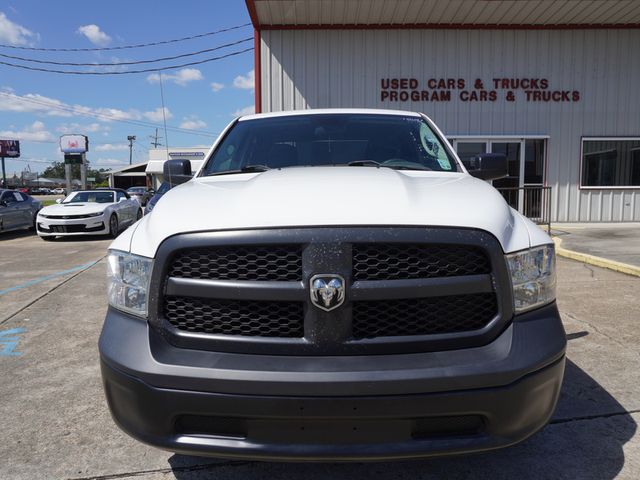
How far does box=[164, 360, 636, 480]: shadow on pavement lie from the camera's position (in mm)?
2252

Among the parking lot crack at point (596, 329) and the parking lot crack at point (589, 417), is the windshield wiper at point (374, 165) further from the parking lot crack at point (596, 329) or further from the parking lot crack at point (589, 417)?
the parking lot crack at point (596, 329)

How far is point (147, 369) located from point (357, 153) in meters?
2.06

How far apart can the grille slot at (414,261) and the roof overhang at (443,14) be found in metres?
10.5

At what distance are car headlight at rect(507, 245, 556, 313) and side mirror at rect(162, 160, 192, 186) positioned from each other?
2454mm

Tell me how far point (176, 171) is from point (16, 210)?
1310 centimetres

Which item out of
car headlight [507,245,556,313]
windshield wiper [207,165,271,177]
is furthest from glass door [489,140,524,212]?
car headlight [507,245,556,313]

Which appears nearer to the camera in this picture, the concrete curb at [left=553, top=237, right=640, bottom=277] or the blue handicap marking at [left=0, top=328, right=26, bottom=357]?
the blue handicap marking at [left=0, top=328, right=26, bottom=357]

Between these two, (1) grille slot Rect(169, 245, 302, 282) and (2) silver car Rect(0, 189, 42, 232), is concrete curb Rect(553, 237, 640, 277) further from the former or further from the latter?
(2) silver car Rect(0, 189, 42, 232)

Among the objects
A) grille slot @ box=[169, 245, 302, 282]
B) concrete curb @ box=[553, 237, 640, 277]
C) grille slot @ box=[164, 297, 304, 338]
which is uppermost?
grille slot @ box=[169, 245, 302, 282]

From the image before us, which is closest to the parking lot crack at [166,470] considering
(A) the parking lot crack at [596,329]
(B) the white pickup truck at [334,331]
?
(B) the white pickup truck at [334,331]

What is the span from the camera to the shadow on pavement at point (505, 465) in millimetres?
2252

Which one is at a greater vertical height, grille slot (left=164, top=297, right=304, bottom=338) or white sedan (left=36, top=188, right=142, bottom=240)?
grille slot (left=164, top=297, right=304, bottom=338)

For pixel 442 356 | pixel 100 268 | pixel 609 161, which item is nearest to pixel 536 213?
pixel 609 161

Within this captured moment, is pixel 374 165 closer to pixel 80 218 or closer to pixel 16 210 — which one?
pixel 80 218
